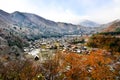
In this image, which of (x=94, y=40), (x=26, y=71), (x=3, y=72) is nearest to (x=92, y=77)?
(x=26, y=71)

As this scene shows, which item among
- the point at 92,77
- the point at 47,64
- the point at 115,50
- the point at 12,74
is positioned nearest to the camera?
the point at 12,74

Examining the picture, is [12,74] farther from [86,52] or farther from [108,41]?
[108,41]

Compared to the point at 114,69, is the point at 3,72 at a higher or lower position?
higher

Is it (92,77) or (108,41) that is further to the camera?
(108,41)

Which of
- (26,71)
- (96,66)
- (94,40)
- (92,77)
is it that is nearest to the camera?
(26,71)

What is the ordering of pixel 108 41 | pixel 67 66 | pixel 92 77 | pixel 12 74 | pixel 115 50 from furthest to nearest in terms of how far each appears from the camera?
pixel 108 41 < pixel 115 50 < pixel 67 66 < pixel 92 77 < pixel 12 74

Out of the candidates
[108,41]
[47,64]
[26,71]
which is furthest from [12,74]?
[108,41]

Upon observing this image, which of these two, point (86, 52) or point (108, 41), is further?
point (108, 41)

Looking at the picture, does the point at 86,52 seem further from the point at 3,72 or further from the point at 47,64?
the point at 3,72

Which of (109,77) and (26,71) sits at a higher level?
(26,71)
